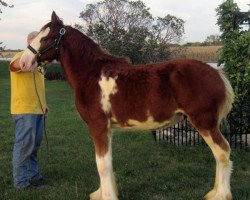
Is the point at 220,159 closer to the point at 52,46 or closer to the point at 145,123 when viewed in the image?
the point at 145,123

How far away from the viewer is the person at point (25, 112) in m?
6.45

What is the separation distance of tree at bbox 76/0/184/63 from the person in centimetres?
1716

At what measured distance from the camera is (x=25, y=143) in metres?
6.53

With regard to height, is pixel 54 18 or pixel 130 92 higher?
pixel 54 18

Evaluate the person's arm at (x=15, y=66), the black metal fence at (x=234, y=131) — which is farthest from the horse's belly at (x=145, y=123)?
the black metal fence at (x=234, y=131)

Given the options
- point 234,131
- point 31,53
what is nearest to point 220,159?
point 31,53

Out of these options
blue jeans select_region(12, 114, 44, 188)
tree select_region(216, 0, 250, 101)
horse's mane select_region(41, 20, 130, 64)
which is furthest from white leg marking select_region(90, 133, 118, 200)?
tree select_region(216, 0, 250, 101)

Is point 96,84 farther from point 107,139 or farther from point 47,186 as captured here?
point 47,186

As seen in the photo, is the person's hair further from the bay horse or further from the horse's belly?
the horse's belly

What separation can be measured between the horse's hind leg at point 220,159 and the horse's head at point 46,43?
2169 millimetres

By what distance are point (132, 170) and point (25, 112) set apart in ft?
7.15

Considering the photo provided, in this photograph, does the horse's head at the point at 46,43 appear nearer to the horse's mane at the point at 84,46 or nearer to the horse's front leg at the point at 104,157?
the horse's mane at the point at 84,46

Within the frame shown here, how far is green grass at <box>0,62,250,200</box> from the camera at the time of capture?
6320 millimetres

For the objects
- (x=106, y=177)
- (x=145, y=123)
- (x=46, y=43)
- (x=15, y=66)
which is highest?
(x=46, y=43)
